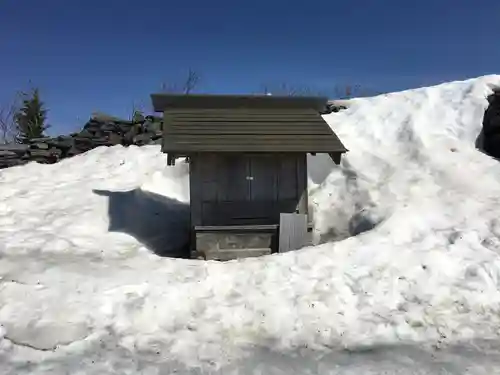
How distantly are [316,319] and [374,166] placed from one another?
22.0 ft

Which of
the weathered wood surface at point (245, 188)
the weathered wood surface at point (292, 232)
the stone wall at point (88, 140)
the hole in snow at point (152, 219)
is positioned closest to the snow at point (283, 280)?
the hole in snow at point (152, 219)

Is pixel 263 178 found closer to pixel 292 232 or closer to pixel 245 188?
pixel 245 188

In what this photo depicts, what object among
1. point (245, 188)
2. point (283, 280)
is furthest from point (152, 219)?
point (283, 280)

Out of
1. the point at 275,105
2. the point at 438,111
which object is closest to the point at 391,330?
the point at 275,105

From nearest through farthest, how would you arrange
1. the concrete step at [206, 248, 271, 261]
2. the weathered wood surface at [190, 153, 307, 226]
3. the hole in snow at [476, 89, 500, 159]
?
1. the concrete step at [206, 248, 271, 261]
2. the weathered wood surface at [190, 153, 307, 226]
3. the hole in snow at [476, 89, 500, 159]

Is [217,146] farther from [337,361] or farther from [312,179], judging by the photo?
[337,361]

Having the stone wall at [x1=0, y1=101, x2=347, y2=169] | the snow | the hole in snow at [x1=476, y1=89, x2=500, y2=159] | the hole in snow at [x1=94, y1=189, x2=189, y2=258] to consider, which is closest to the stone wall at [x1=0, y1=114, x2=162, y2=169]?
the stone wall at [x1=0, y1=101, x2=347, y2=169]

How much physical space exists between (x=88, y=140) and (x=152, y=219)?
255 inches

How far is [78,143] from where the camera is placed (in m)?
16.2

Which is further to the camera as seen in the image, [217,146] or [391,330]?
[217,146]

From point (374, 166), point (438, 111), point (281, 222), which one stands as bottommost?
point (281, 222)

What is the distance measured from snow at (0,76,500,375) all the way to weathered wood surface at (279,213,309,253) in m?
0.83

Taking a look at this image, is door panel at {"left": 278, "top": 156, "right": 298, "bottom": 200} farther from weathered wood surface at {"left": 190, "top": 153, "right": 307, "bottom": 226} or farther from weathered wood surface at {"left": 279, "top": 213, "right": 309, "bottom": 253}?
weathered wood surface at {"left": 279, "top": 213, "right": 309, "bottom": 253}

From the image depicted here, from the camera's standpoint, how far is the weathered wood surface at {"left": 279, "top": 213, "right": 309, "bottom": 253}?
918cm
